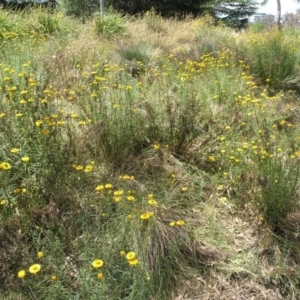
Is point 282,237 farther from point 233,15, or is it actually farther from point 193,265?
point 233,15

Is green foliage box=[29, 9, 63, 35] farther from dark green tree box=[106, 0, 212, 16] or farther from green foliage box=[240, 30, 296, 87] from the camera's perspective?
dark green tree box=[106, 0, 212, 16]

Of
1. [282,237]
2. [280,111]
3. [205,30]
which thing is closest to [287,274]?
[282,237]

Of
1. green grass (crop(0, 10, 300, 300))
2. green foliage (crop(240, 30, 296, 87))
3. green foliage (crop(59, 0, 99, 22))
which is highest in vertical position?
green foliage (crop(240, 30, 296, 87))

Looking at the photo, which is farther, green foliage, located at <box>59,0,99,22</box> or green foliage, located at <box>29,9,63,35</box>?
green foliage, located at <box>59,0,99,22</box>

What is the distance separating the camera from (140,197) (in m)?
2.37

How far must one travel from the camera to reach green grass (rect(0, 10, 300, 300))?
2.03 metres

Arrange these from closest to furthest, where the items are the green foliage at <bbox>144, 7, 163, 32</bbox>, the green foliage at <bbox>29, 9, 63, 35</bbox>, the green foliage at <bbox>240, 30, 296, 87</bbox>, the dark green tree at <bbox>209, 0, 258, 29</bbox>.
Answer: the green foliage at <bbox>240, 30, 296, 87</bbox>
the green foliage at <bbox>29, 9, 63, 35</bbox>
the green foliage at <bbox>144, 7, 163, 32</bbox>
the dark green tree at <bbox>209, 0, 258, 29</bbox>

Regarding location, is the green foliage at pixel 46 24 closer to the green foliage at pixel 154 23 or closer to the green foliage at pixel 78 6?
the green foliage at pixel 154 23

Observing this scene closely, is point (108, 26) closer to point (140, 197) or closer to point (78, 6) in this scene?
point (140, 197)

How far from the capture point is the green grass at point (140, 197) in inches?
80.0

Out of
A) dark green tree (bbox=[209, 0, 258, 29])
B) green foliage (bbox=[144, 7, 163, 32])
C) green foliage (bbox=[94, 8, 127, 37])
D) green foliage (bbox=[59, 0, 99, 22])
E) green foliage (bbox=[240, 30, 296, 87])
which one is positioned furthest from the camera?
dark green tree (bbox=[209, 0, 258, 29])

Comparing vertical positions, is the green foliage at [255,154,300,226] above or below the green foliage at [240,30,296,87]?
below

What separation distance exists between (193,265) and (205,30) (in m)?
8.06

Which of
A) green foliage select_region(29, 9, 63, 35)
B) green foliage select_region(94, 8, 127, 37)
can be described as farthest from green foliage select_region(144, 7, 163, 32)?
green foliage select_region(29, 9, 63, 35)
